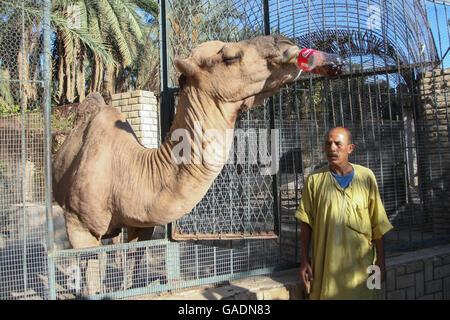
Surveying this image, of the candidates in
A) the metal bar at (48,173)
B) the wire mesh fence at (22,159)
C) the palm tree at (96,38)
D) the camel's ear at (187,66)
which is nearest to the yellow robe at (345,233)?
the camel's ear at (187,66)

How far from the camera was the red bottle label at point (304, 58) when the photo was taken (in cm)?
249

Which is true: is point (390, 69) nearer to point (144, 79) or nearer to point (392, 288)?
point (392, 288)

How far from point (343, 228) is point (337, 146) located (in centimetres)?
63

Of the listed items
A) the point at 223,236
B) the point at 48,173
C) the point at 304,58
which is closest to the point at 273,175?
the point at 223,236

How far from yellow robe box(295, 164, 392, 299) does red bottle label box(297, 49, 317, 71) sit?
1000 mm

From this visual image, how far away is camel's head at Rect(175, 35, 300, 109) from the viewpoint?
2.61m

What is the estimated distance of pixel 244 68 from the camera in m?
2.66

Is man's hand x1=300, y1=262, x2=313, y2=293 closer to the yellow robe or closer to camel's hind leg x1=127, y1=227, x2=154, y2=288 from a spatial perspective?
the yellow robe

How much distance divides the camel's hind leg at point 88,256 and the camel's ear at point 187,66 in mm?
1723

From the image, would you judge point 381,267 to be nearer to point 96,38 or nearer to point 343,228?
point 343,228

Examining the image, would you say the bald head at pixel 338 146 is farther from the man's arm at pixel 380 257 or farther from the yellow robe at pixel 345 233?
the man's arm at pixel 380 257

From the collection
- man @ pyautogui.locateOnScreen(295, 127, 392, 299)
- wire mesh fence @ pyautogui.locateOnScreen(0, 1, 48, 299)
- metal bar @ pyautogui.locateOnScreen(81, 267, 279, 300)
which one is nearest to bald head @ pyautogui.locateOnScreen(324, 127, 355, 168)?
man @ pyautogui.locateOnScreen(295, 127, 392, 299)

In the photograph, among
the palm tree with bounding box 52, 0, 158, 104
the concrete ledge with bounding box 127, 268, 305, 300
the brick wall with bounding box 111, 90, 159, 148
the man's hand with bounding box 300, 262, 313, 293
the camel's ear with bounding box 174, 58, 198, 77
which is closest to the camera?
the camel's ear with bounding box 174, 58, 198, 77
